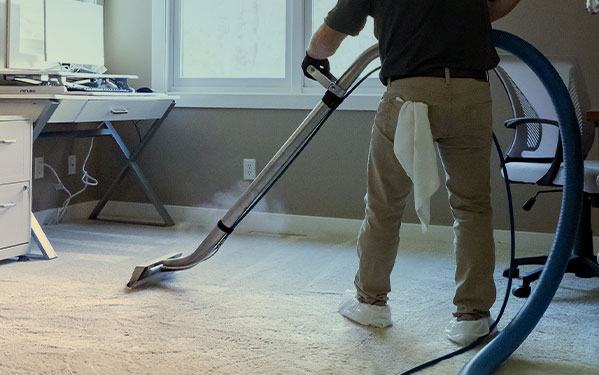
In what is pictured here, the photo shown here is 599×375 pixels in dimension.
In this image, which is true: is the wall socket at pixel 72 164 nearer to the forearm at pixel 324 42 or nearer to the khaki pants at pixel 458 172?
the forearm at pixel 324 42

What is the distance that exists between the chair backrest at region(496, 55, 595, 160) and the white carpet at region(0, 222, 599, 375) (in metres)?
0.54

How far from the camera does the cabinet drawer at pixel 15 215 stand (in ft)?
10.8

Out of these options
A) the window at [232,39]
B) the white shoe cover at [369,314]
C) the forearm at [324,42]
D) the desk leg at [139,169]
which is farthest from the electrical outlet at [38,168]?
the white shoe cover at [369,314]

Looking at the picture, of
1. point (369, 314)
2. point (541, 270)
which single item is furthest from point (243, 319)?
point (541, 270)

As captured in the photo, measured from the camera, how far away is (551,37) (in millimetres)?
3754

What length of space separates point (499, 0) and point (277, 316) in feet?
3.96

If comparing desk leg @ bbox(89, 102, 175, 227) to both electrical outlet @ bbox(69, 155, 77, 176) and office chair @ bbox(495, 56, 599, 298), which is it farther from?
office chair @ bbox(495, 56, 599, 298)

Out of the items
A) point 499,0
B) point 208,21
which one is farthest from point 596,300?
point 208,21

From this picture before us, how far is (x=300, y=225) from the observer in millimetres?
4309

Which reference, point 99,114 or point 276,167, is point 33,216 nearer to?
point 99,114

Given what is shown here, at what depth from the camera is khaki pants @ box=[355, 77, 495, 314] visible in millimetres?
2287

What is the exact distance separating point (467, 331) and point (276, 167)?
2.83ft

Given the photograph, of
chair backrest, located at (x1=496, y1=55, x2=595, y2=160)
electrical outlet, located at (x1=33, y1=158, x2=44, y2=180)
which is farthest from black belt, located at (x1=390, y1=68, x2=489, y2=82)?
electrical outlet, located at (x1=33, y1=158, x2=44, y2=180)

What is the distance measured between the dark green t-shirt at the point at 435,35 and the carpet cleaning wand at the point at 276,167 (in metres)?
0.25
